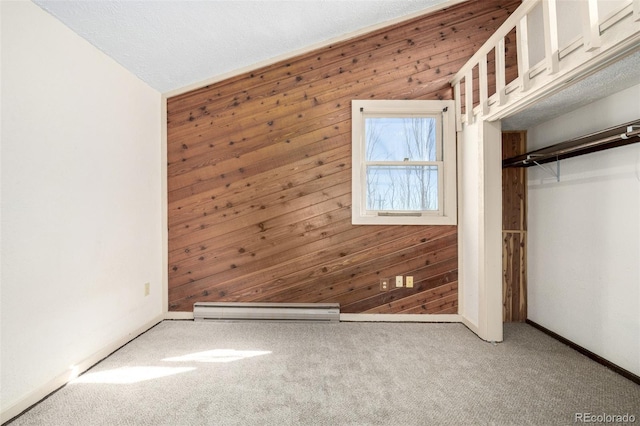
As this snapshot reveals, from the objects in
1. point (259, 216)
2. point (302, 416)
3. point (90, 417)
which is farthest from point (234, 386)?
point (259, 216)

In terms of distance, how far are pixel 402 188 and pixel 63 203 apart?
9.65 feet

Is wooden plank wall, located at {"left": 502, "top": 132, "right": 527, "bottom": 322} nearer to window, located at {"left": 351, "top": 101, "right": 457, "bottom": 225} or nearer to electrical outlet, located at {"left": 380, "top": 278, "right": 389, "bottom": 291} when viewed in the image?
window, located at {"left": 351, "top": 101, "right": 457, "bottom": 225}

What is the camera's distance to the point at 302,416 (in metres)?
1.76

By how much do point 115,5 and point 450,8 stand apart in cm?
316

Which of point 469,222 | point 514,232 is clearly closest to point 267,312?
point 469,222

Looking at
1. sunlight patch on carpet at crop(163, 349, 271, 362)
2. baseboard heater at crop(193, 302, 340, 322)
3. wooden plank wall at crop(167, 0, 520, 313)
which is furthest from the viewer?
wooden plank wall at crop(167, 0, 520, 313)

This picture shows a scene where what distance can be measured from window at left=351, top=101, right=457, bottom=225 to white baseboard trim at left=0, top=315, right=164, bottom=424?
2419mm

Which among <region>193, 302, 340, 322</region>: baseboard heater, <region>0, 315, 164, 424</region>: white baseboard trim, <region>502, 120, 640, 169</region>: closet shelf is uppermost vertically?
<region>502, 120, 640, 169</region>: closet shelf

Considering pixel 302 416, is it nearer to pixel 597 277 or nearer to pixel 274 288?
A: pixel 274 288

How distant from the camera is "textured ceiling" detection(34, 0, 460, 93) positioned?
228 cm

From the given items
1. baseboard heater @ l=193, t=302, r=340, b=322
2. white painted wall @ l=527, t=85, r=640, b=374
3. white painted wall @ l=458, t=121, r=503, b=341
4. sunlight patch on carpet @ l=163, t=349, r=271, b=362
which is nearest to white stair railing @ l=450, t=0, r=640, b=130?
white painted wall @ l=458, t=121, r=503, b=341

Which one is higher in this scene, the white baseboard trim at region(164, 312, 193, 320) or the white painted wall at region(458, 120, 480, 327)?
the white painted wall at region(458, 120, 480, 327)

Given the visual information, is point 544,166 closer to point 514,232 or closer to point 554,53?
point 514,232

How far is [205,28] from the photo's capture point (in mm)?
2688
